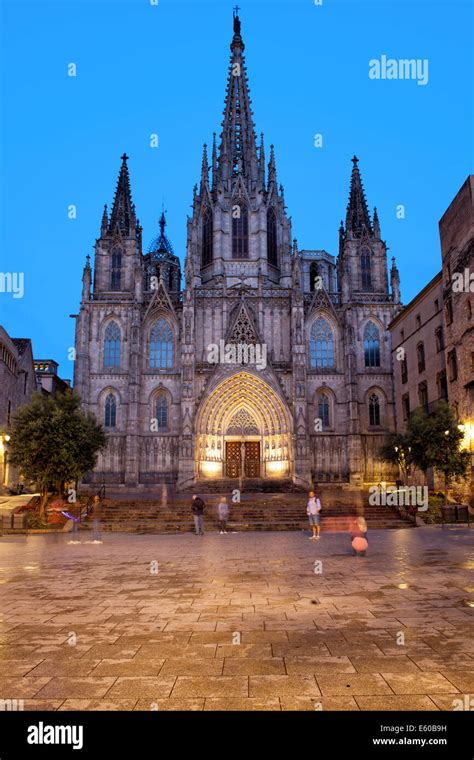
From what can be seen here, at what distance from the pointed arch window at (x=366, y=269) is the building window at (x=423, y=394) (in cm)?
1211

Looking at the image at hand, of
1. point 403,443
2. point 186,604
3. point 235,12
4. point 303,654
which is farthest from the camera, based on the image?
point 235,12

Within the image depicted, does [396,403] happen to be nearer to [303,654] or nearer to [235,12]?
[303,654]

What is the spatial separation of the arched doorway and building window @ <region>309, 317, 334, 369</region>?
457 centimetres

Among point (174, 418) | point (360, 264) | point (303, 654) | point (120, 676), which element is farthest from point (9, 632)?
point (360, 264)

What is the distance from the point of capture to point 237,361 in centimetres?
3981

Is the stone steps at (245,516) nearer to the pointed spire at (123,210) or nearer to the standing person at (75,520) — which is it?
the standing person at (75,520)

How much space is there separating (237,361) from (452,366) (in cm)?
1563

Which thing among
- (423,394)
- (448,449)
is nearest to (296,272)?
(423,394)

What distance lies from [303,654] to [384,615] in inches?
80.5

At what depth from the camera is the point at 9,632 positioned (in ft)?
21.4

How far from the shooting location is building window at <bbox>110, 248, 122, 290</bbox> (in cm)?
4331

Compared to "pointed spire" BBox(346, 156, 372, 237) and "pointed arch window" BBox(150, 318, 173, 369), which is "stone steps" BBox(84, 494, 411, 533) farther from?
"pointed spire" BBox(346, 156, 372, 237)
